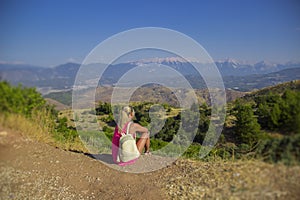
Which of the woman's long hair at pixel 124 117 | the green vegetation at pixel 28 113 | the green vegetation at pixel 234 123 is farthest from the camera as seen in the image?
the green vegetation at pixel 28 113

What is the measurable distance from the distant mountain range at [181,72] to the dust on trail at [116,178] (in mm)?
1473

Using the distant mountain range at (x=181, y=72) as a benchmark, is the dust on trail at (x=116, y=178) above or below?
below

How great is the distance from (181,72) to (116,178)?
2.89m

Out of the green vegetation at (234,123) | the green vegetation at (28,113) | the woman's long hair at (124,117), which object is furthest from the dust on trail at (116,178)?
the woman's long hair at (124,117)

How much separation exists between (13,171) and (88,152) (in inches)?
76.0

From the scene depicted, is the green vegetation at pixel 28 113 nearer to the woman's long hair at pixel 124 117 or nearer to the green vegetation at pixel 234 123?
the green vegetation at pixel 234 123

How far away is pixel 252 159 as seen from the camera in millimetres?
3564

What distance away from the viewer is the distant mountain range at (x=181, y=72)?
17.5 feet

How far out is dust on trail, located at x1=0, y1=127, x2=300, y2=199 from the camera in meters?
3.15

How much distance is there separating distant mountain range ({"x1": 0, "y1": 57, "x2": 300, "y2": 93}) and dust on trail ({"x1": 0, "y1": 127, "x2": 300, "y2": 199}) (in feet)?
4.83

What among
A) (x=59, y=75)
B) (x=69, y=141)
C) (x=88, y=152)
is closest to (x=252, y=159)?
(x=88, y=152)

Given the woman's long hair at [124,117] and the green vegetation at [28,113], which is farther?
the green vegetation at [28,113]

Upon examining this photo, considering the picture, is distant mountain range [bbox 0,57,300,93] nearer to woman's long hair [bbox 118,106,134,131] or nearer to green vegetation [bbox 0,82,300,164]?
green vegetation [bbox 0,82,300,164]

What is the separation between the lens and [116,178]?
4969 mm
